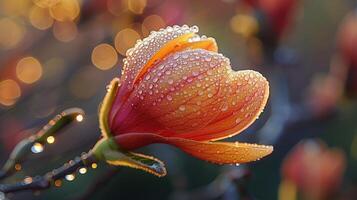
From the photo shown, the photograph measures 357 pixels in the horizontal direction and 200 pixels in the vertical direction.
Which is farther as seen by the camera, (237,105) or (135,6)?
(135,6)

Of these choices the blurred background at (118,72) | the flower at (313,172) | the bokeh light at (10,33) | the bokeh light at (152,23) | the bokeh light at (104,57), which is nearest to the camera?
the flower at (313,172)

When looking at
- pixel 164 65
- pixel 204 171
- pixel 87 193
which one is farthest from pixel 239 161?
pixel 204 171

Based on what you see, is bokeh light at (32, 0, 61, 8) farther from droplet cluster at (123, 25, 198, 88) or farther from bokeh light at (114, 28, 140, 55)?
droplet cluster at (123, 25, 198, 88)

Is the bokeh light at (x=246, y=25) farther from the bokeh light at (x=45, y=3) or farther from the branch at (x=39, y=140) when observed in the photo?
the branch at (x=39, y=140)

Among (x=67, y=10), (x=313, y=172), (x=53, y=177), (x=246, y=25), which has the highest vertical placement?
(x=67, y=10)

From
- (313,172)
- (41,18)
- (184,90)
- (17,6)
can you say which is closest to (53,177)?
(184,90)

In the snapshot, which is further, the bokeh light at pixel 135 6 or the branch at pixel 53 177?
the bokeh light at pixel 135 6

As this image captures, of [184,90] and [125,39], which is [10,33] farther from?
[184,90]

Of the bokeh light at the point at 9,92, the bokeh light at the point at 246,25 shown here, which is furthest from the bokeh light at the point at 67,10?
the bokeh light at the point at 246,25
